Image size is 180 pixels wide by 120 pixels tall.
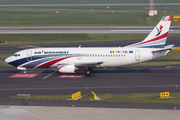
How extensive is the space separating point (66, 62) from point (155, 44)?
15.8 metres

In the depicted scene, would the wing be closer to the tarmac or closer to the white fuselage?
the white fuselage

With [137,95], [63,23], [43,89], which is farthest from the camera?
[63,23]

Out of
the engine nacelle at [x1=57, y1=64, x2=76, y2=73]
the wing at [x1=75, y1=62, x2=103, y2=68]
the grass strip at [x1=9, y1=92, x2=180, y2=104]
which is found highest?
the wing at [x1=75, y1=62, x2=103, y2=68]

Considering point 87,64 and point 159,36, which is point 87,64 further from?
point 159,36

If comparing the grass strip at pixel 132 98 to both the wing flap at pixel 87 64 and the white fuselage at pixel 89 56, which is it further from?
the white fuselage at pixel 89 56

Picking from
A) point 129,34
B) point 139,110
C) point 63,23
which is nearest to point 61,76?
point 139,110

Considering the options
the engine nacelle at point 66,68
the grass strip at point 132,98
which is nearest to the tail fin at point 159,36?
the engine nacelle at point 66,68

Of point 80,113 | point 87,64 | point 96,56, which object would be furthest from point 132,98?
point 96,56

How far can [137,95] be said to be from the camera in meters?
33.9

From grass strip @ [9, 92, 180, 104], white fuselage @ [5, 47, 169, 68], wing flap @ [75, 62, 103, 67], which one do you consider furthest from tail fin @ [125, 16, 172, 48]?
grass strip @ [9, 92, 180, 104]

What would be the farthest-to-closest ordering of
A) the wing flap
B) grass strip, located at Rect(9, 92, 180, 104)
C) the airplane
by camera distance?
the airplane → the wing flap → grass strip, located at Rect(9, 92, 180, 104)

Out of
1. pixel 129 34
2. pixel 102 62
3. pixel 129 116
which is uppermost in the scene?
pixel 129 34

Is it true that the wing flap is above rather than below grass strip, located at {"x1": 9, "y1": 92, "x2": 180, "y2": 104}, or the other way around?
above

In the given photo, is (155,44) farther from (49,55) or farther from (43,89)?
(43,89)
